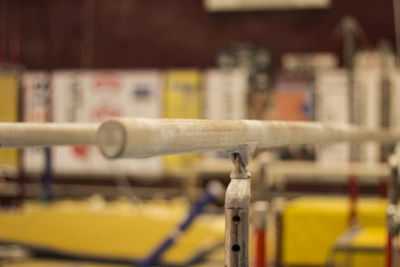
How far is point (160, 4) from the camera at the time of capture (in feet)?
18.0

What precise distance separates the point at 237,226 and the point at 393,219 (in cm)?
81

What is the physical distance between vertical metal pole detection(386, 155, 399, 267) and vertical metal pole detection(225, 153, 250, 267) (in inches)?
30.9

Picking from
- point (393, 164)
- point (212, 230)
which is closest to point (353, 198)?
point (212, 230)

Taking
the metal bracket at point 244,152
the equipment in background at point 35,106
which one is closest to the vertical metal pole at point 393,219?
the metal bracket at point 244,152

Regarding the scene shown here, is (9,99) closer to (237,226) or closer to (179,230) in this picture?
(179,230)

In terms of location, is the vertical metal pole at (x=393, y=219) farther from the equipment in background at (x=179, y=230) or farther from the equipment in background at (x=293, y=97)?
the equipment in background at (x=293, y=97)

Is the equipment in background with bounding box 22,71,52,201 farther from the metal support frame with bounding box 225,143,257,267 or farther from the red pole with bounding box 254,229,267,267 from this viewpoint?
the metal support frame with bounding box 225,143,257,267

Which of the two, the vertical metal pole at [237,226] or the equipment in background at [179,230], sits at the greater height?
the vertical metal pole at [237,226]

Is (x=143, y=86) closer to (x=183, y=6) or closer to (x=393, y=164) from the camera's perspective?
(x=183, y=6)

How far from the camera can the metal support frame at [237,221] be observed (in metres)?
0.83

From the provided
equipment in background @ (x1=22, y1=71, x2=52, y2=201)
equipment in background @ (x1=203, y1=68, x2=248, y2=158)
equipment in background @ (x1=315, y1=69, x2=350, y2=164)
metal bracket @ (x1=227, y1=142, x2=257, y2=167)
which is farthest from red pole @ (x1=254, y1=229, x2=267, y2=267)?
equipment in background @ (x1=22, y1=71, x2=52, y2=201)

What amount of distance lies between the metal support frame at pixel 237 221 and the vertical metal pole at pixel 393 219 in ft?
2.56

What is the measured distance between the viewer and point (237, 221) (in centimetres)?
84

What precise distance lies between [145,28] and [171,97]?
0.81 meters
